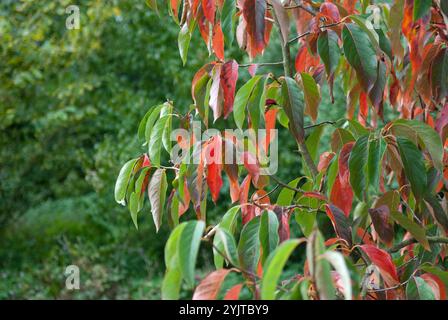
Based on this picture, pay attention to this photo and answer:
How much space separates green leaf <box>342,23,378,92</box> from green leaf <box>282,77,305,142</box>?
0.13 metres

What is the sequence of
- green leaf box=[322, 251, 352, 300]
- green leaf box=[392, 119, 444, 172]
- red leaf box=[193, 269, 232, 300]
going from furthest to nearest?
green leaf box=[392, 119, 444, 172] < red leaf box=[193, 269, 232, 300] < green leaf box=[322, 251, 352, 300]

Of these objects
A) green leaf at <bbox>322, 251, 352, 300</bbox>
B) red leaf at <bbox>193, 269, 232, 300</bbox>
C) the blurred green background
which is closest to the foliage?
red leaf at <bbox>193, 269, 232, 300</bbox>

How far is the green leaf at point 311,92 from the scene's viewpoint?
4.90 feet

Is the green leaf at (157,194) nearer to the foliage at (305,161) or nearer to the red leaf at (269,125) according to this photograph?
the foliage at (305,161)

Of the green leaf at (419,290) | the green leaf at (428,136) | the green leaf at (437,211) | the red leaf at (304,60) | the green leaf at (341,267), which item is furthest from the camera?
the red leaf at (304,60)

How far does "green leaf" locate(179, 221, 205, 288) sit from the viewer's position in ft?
3.07

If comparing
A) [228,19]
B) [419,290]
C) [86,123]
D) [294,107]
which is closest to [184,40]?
[228,19]

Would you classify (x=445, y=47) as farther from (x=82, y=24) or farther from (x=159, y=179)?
(x=82, y=24)

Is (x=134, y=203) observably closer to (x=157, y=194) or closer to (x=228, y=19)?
(x=157, y=194)

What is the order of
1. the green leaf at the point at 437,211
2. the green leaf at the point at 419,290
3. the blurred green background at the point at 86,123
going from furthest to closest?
the blurred green background at the point at 86,123
the green leaf at the point at 437,211
the green leaf at the point at 419,290

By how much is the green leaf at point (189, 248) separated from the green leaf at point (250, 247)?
1.10ft

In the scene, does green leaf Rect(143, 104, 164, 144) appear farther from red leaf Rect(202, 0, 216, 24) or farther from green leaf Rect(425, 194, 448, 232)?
green leaf Rect(425, 194, 448, 232)

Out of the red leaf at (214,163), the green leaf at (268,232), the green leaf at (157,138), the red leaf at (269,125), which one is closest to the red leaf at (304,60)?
the red leaf at (269,125)
